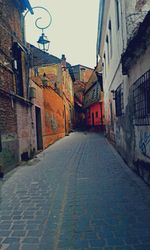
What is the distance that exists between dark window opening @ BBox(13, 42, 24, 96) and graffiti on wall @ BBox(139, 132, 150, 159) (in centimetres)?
541

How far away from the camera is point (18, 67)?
992cm

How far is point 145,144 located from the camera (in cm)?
571

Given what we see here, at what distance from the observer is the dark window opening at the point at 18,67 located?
30.5ft

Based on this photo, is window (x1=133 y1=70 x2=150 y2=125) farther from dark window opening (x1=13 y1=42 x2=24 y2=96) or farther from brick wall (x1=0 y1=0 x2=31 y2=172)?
dark window opening (x1=13 y1=42 x2=24 y2=96)

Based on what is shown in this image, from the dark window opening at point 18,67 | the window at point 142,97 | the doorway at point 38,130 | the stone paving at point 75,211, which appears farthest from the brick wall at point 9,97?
the window at point 142,97

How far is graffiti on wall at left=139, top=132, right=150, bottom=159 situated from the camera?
552cm

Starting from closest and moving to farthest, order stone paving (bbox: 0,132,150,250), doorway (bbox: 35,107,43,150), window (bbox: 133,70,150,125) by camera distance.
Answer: stone paving (bbox: 0,132,150,250), window (bbox: 133,70,150,125), doorway (bbox: 35,107,43,150)

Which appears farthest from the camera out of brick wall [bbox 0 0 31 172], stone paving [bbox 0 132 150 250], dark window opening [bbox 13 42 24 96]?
dark window opening [bbox 13 42 24 96]

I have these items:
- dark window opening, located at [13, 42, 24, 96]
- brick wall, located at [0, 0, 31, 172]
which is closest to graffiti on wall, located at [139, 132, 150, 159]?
brick wall, located at [0, 0, 31, 172]

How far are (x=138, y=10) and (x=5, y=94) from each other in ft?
14.8

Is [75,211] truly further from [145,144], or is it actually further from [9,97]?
[9,97]

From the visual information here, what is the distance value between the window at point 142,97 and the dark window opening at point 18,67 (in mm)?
4786

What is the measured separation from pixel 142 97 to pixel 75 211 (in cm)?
311

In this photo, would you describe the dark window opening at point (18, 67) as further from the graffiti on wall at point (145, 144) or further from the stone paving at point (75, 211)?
the graffiti on wall at point (145, 144)
